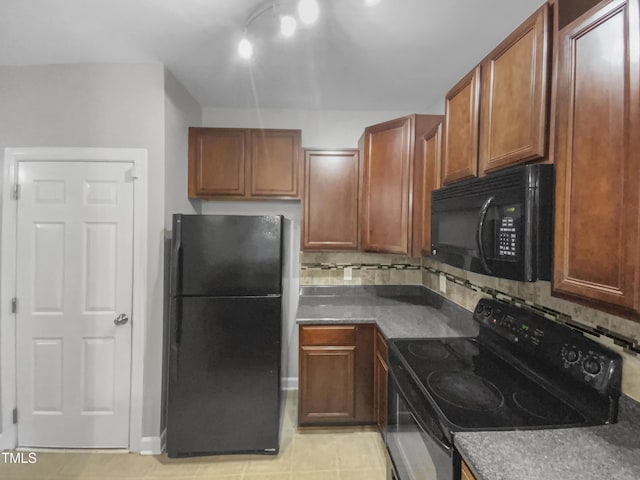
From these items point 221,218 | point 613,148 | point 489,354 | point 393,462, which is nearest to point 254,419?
point 393,462

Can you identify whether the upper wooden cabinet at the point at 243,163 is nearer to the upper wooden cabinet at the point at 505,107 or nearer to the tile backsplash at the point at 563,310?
the upper wooden cabinet at the point at 505,107

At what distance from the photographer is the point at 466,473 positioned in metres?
0.80

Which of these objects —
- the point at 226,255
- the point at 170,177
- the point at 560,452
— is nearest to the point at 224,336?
the point at 226,255

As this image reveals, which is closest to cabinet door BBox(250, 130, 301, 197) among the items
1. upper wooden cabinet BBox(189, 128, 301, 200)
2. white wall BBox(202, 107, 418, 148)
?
upper wooden cabinet BBox(189, 128, 301, 200)

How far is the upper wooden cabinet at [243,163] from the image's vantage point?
233 centimetres

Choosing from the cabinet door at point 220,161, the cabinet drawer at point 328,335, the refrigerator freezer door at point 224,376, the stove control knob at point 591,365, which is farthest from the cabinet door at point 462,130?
the cabinet door at point 220,161

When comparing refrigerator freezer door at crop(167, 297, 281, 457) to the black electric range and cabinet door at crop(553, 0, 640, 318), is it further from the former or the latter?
cabinet door at crop(553, 0, 640, 318)

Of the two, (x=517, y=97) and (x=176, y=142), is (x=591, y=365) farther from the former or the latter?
(x=176, y=142)

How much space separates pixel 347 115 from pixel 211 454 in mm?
2916

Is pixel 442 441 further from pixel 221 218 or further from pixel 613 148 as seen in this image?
pixel 221 218

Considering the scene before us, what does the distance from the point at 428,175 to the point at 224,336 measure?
174 cm

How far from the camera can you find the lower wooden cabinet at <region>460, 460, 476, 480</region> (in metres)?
0.78

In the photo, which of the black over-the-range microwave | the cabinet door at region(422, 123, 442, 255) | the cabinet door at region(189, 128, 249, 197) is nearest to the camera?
the black over-the-range microwave

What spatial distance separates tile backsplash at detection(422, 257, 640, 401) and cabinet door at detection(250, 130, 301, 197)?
Result: 1477 mm
